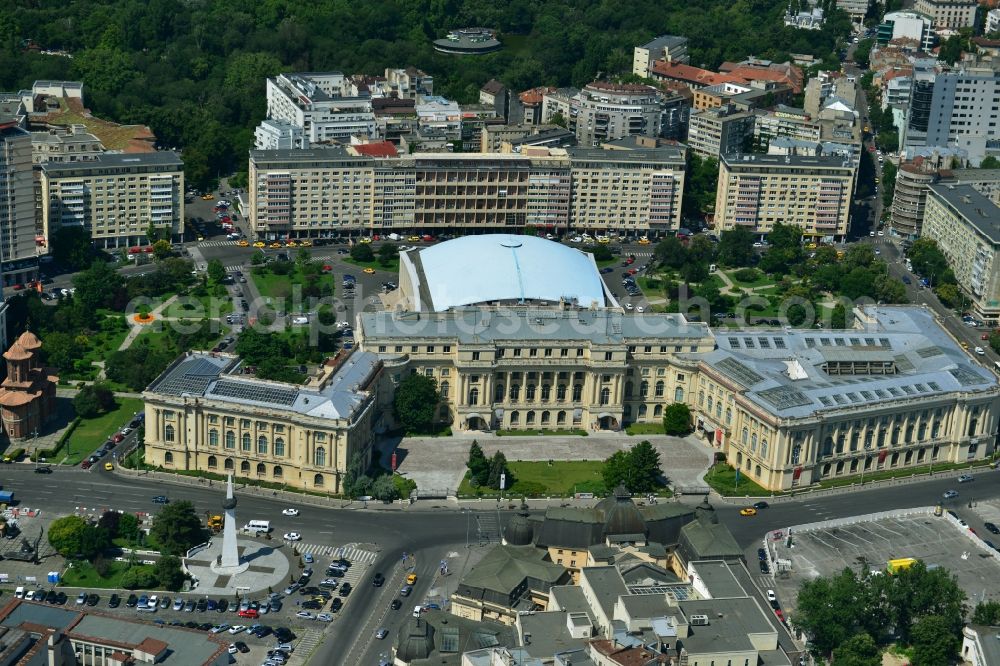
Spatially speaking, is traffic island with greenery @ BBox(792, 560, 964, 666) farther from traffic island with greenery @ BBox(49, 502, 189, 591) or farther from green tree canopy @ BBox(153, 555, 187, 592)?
traffic island with greenery @ BBox(49, 502, 189, 591)

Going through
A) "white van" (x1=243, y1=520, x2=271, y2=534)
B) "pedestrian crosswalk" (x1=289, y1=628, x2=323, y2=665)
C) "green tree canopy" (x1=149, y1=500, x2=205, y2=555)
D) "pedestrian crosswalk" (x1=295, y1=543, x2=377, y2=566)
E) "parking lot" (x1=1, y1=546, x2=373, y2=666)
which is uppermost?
"green tree canopy" (x1=149, y1=500, x2=205, y2=555)

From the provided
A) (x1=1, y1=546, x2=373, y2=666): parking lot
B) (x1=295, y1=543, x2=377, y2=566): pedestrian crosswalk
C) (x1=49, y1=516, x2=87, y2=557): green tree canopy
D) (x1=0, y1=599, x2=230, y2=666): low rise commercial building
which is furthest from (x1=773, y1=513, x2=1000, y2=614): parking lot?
(x1=49, y1=516, x2=87, y2=557): green tree canopy

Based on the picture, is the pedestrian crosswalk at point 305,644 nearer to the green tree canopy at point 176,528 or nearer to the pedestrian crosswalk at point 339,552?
the pedestrian crosswalk at point 339,552

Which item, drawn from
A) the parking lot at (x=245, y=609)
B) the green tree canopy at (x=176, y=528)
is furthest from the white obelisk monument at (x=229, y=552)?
the parking lot at (x=245, y=609)

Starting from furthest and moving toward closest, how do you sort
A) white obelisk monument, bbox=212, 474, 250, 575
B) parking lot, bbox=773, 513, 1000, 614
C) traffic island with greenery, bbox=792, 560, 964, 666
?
parking lot, bbox=773, 513, 1000, 614, white obelisk monument, bbox=212, 474, 250, 575, traffic island with greenery, bbox=792, 560, 964, 666

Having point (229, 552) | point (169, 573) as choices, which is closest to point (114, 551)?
point (169, 573)

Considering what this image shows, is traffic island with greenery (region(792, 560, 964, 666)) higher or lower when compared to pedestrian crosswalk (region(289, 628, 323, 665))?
higher

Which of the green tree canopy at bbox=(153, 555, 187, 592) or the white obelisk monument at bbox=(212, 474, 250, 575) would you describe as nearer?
the green tree canopy at bbox=(153, 555, 187, 592)
